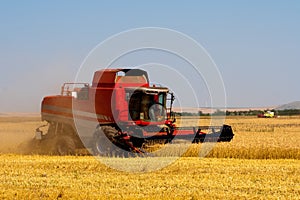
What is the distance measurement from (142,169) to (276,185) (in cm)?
382

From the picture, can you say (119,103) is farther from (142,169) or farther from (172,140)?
(142,169)

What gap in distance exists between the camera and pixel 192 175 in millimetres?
13219

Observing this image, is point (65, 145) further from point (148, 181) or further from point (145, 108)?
point (148, 181)

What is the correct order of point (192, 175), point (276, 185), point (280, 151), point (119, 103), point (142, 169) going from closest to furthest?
1. point (276, 185)
2. point (192, 175)
3. point (142, 169)
4. point (119, 103)
5. point (280, 151)

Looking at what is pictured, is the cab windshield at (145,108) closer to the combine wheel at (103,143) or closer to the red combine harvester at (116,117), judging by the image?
the red combine harvester at (116,117)

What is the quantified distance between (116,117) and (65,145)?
93.4 inches

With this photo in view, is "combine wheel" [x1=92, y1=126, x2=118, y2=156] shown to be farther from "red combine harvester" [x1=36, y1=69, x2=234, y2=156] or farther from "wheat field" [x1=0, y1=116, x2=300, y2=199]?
"wheat field" [x1=0, y1=116, x2=300, y2=199]

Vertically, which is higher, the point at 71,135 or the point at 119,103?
the point at 119,103

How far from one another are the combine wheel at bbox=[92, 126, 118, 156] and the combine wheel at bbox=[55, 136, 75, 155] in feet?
4.78

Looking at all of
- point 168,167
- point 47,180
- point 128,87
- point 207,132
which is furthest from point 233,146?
point 47,180

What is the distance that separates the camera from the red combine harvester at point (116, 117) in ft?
58.8

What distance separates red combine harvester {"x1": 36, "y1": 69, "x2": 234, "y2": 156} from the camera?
58.8 feet

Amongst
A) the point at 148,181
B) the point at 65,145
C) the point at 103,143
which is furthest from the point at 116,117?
the point at 148,181

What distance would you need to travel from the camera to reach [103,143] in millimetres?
17922
